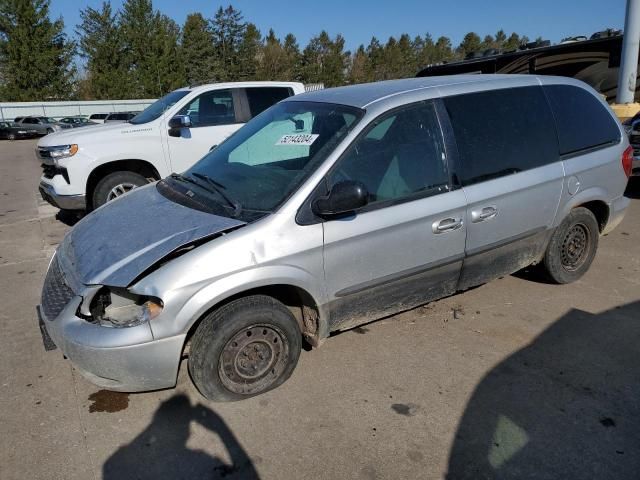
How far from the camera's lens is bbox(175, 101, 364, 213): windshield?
3035 millimetres

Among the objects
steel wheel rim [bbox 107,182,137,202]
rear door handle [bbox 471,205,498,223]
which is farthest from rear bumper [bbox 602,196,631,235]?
steel wheel rim [bbox 107,182,137,202]

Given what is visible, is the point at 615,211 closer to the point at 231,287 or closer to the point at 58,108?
the point at 231,287

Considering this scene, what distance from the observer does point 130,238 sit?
291cm

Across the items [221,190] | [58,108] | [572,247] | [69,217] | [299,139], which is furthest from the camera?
[58,108]

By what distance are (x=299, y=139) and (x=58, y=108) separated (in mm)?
46226

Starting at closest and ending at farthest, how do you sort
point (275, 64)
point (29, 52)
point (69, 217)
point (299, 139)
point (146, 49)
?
point (299, 139), point (69, 217), point (29, 52), point (146, 49), point (275, 64)

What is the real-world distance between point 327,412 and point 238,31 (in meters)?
71.2

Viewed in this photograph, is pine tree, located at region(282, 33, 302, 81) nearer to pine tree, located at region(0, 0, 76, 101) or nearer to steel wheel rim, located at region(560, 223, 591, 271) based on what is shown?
pine tree, located at region(0, 0, 76, 101)

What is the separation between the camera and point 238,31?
66750 millimetres

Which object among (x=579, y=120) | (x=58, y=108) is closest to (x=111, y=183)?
(x=579, y=120)

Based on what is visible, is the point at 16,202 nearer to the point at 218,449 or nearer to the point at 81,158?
the point at 81,158

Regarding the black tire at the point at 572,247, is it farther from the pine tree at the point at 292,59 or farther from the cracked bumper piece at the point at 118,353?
the pine tree at the point at 292,59

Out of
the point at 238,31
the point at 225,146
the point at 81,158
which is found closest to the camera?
the point at 225,146

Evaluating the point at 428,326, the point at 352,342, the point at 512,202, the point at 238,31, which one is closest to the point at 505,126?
the point at 512,202
